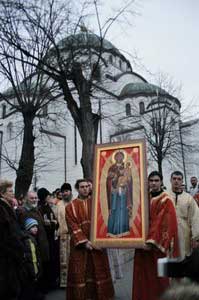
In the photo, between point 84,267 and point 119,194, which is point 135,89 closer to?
point 84,267

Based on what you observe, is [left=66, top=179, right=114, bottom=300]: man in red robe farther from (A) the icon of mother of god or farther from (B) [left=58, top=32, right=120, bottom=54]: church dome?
(B) [left=58, top=32, right=120, bottom=54]: church dome

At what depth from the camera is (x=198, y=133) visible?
41188 mm

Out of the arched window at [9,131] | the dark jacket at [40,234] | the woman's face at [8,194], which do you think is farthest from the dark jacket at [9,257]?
the arched window at [9,131]

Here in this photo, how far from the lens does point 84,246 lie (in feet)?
16.2

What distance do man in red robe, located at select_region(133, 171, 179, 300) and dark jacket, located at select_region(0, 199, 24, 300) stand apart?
1.53 metres

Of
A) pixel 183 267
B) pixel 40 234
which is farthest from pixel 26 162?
pixel 183 267

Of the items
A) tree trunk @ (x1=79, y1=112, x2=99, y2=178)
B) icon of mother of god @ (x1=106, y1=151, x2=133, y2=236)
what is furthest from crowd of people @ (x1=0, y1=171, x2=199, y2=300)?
tree trunk @ (x1=79, y1=112, x2=99, y2=178)

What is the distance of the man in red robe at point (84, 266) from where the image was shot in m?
4.99

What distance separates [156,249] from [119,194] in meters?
0.84

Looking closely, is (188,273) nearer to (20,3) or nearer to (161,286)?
(161,286)

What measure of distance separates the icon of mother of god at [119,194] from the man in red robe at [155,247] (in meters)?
0.34

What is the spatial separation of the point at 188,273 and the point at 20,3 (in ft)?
34.9

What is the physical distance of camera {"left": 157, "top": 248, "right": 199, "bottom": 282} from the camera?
1171 mm

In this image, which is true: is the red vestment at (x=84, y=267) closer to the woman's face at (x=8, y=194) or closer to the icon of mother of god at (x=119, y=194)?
the icon of mother of god at (x=119, y=194)
